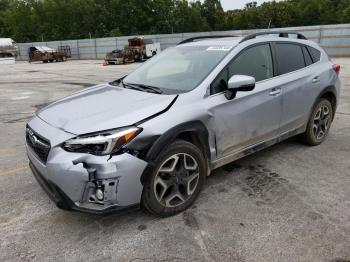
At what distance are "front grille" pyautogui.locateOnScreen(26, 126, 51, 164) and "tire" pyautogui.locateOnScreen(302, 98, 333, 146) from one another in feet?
11.6

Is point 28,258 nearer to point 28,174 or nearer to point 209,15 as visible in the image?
point 28,174

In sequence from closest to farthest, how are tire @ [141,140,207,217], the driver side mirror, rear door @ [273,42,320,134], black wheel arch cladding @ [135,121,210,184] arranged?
black wheel arch cladding @ [135,121,210,184], tire @ [141,140,207,217], the driver side mirror, rear door @ [273,42,320,134]

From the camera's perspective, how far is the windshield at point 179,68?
3.59 meters

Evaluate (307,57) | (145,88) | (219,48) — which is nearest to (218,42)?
(219,48)

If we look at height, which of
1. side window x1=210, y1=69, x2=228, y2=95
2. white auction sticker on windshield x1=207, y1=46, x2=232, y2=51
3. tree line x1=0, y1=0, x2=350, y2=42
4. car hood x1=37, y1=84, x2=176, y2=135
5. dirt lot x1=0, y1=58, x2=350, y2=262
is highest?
tree line x1=0, y1=0, x2=350, y2=42

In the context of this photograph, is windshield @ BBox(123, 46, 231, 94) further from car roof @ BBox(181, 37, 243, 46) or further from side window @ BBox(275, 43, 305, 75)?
side window @ BBox(275, 43, 305, 75)

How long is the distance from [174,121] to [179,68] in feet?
3.97

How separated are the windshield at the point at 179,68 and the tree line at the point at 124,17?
54.3 metres

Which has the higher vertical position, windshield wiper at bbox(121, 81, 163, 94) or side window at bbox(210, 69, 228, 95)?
side window at bbox(210, 69, 228, 95)

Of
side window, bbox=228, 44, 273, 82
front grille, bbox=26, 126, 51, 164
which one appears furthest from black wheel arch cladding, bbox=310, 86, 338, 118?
front grille, bbox=26, 126, 51, 164

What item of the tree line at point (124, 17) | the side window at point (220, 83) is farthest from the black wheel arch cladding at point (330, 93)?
the tree line at point (124, 17)

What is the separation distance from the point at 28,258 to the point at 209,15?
79.3 metres

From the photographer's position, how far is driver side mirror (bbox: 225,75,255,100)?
339 centimetres

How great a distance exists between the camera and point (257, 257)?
8.75 feet
